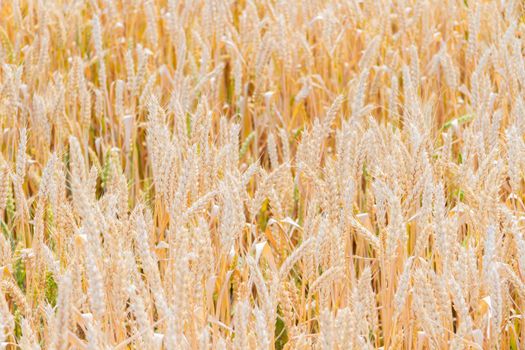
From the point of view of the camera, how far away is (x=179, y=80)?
89.8 inches

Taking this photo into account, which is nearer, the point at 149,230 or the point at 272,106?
the point at 149,230

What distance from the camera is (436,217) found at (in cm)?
124

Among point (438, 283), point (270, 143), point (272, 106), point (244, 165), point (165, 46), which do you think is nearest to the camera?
point (438, 283)

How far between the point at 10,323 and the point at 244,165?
3.28 feet

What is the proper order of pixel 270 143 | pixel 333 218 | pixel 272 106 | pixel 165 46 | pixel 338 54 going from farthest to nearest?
1. pixel 165 46
2. pixel 338 54
3. pixel 272 106
4. pixel 270 143
5. pixel 333 218

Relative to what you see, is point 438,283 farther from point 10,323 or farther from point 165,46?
point 165,46

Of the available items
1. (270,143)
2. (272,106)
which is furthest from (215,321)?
(272,106)

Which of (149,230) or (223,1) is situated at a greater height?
(223,1)

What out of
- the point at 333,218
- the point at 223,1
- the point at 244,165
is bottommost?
the point at 244,165

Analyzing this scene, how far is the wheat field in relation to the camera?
3.86ft

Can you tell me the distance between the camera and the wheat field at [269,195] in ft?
3.86

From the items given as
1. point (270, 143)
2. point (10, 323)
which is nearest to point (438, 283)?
point (10, 323)

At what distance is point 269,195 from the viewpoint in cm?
161

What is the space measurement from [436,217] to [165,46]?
1.84m
